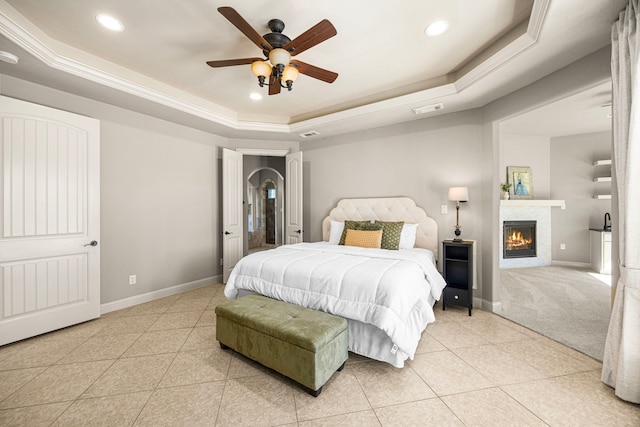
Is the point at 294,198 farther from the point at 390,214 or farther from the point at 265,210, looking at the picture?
the point at 265,210

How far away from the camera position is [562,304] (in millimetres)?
3396

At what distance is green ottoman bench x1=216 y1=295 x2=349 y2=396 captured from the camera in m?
1.76

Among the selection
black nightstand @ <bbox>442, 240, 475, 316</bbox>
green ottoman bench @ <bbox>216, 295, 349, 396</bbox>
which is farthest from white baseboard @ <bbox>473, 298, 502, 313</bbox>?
green ottoman bench @ <bbox>216, 295, 349, 396</bbox>

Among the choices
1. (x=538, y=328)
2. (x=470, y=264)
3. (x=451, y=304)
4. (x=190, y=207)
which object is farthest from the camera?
(x=190, y=207)

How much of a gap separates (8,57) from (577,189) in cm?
880

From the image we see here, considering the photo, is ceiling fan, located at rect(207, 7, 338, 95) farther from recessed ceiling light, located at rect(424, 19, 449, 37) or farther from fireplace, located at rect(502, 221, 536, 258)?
fireplace, located at rect(502, 221, 536, 258)

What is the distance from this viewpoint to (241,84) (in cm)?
328

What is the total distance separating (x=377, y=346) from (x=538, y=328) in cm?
200

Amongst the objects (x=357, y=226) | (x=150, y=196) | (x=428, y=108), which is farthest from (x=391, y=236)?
(x=150, y=196)

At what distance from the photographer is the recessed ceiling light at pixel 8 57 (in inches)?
87.7

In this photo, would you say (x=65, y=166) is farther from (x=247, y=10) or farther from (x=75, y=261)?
(x=247, y=10)

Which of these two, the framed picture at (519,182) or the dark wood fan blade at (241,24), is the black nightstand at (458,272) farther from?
the framed picture at (519,182)

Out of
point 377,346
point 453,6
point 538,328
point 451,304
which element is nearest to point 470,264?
point 451,304

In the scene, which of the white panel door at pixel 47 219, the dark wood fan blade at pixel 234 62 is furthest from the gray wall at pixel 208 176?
the dark wood fan blade at pixel 234 62
